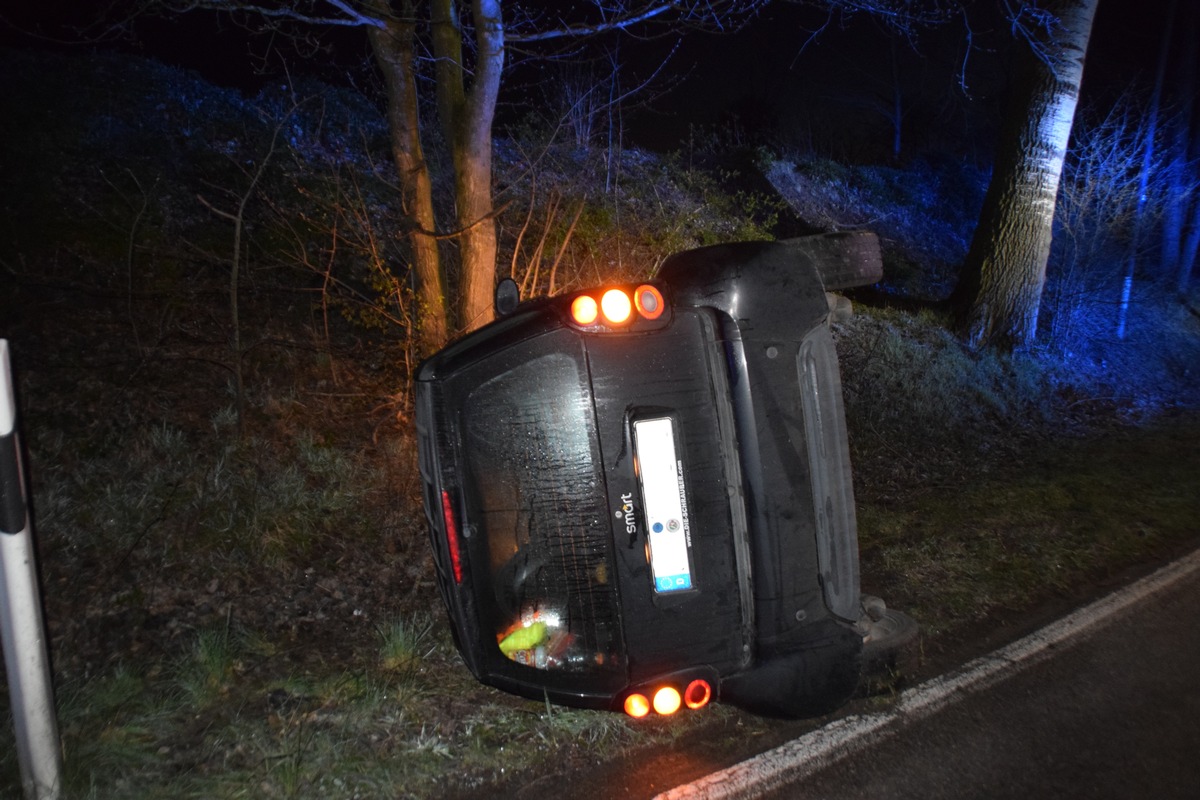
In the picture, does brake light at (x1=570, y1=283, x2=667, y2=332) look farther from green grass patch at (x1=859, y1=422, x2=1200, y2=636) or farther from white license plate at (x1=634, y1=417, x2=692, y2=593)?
green grass patch at (x1=859, y1=422, x2=1200, y2=636)

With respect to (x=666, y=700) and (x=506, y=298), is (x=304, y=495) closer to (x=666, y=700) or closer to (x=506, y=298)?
(x=506, y=298)

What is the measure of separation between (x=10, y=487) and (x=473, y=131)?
436 centimetres

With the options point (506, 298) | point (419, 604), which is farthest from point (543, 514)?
point (419, 604)

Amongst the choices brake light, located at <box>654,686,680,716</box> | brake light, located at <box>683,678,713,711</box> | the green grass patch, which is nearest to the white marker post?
brake light, located at <box>654,686,680,716</box>

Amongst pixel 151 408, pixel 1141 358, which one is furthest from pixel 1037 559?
pixel 1141 358

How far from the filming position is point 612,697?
2836 mm

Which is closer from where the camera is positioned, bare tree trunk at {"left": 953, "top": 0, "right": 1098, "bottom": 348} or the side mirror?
the side mirror

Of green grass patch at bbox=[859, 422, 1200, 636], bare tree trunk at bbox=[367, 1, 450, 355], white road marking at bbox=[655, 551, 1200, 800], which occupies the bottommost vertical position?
white road marking at bbox=[655, 551, 1200, 800]

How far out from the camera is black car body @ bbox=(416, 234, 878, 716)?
2824 millimetres

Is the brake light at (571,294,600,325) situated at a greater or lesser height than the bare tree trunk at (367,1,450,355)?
Answer: lesser

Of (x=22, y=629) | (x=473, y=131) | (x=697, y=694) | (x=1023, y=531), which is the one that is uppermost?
(x=473, y=131)

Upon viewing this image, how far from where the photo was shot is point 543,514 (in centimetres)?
284

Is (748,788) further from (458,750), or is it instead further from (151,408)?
(151,408)

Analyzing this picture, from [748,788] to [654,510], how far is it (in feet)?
4.01
